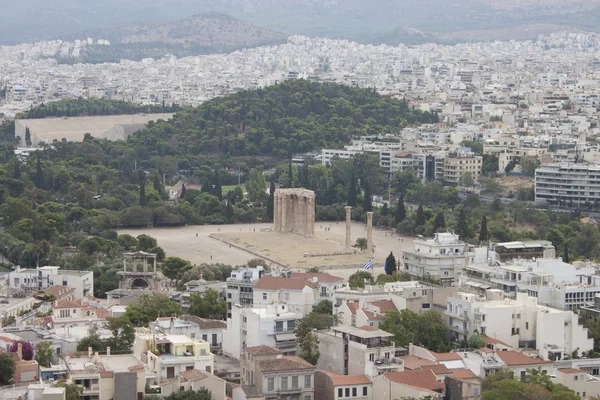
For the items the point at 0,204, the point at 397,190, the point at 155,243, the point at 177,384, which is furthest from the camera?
the point at 397,190

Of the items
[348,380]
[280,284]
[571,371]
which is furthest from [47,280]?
[571,371]

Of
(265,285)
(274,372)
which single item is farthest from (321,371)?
(265,285)

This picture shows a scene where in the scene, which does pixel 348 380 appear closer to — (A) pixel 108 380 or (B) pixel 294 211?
(A) pixel 108 380

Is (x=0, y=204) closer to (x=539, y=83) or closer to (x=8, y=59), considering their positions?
(x=539, y=83)

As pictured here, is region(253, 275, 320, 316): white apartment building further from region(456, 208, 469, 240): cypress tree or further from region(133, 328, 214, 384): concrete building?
region(456, 208, 469, 240): cypress tree

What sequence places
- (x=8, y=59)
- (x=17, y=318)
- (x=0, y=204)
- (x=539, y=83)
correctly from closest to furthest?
(x=17, y=318), (x=0, y=204), (x=539, y=83), (x=8, y=59)
